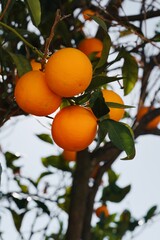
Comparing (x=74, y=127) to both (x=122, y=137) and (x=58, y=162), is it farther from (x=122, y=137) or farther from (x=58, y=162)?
(x=58, y=162)

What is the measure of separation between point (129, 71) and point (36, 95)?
35cm

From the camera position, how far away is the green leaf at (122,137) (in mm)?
636

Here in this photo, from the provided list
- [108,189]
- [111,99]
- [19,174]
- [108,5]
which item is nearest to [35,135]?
[19,174]

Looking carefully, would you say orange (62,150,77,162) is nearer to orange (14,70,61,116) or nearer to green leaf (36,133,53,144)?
green leaf (36,133,53,144)

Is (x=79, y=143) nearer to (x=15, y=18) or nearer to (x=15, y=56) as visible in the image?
(x=15, y=56)

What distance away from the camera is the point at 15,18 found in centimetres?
116

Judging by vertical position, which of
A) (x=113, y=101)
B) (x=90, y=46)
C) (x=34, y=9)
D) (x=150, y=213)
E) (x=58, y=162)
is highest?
(x=34, y=9)

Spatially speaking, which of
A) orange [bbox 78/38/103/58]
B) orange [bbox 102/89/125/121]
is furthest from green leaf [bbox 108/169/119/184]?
orange [bbox 102/89/125/121]

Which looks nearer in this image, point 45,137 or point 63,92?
point 63,92

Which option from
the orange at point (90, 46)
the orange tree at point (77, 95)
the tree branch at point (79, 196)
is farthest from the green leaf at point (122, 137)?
the tree branch at point (79, 196)

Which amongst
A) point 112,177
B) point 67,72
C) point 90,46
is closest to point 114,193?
point 112,177

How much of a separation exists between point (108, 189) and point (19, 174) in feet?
1.06

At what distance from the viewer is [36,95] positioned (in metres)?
0.66

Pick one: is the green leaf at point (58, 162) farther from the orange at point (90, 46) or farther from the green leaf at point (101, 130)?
the green leaf at point (101, 130)
